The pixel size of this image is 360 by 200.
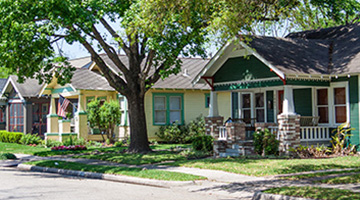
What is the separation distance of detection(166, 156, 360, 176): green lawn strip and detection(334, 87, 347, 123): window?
260cm

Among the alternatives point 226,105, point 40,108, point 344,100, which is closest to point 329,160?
point 344,100

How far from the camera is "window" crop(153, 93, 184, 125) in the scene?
2862 centimetres

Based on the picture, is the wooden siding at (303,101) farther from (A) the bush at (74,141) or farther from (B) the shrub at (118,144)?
(A) the bush at (74,141)

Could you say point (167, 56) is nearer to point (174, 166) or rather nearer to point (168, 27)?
point (168, 27)

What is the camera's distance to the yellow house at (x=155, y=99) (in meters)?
28.1

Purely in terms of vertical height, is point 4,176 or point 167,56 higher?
point 167,56

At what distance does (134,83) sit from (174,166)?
17.9 feet

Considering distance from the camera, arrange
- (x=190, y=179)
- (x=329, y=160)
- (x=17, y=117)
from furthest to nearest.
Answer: (x=17, y=117)
(x=329, y=160)
(x=190, y=179)

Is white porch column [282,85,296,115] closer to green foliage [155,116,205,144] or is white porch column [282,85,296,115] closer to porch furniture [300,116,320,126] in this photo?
porch furniture [300,116,320,126]

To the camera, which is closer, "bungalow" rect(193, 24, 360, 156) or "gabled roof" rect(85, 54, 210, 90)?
"bungalow" rect(193, 24, 360, 156)

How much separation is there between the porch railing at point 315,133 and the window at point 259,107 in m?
3.60

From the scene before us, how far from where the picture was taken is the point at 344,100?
19.2 meters

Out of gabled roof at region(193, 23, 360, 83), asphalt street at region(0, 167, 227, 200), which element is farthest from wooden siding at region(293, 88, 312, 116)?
asphalt street at region(0, 167, 227, 200)

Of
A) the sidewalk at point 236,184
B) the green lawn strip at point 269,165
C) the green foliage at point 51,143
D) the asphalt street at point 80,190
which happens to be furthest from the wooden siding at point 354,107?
the green foliage at point 51,143
